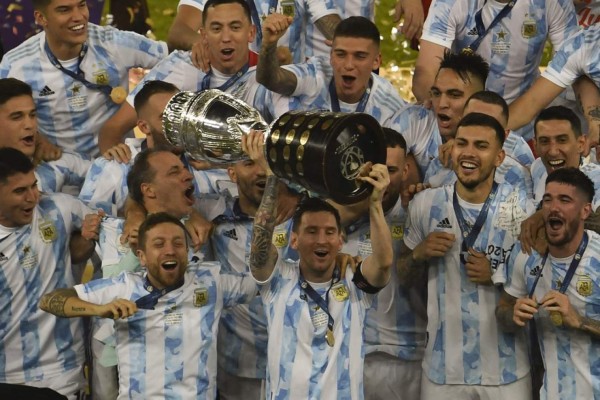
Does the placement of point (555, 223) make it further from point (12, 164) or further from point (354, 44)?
point (12, 164)

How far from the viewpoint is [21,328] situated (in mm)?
6355

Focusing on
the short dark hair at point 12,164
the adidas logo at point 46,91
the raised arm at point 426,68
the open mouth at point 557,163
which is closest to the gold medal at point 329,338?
the open mouth at point 557,163

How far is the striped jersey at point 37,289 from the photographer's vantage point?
20.7 feet

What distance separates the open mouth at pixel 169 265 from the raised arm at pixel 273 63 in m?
0.97

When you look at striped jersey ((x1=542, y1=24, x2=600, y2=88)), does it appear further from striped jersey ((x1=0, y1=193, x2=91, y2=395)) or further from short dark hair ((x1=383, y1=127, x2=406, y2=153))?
striped jersey ((x1=0, y1=193, x2=91, y2=395))

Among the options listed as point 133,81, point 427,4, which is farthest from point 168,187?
point 133,81

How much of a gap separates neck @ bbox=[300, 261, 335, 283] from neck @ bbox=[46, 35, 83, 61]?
6.16 ft

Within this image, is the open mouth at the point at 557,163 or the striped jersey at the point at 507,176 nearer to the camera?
the open mouth at the point at 557,163

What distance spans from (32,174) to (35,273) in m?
0.45

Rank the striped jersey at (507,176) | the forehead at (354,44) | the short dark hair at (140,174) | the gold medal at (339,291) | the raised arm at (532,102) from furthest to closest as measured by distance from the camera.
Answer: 1. the raised arm at (532,102)
2. the forehead at (354,44)
3. the striped jersey at (507,176)
4. the short dark hair at (140,174)
5. the gold medal at (339,291)

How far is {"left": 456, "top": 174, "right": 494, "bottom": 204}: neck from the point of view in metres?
6.05

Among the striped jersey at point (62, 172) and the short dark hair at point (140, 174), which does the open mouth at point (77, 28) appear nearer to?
the striped jersey at point (62, 172)

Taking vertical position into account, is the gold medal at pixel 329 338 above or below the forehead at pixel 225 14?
below

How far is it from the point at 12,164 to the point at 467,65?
6.84ft
